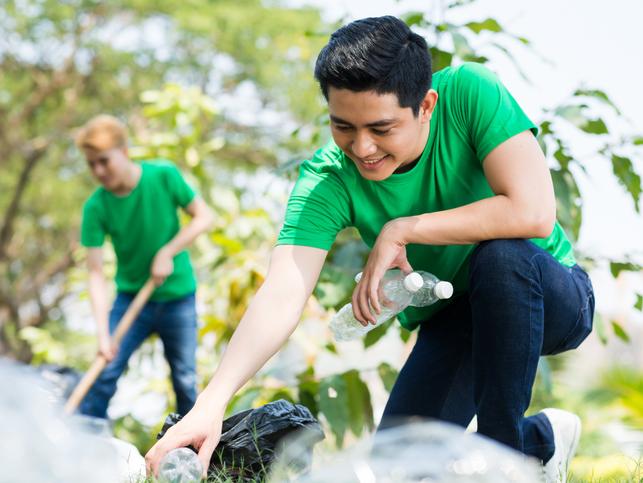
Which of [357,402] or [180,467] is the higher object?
[180,467]

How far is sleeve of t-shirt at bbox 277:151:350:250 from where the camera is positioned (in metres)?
2.12

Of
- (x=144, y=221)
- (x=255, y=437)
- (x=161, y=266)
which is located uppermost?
(x=255, y=437)

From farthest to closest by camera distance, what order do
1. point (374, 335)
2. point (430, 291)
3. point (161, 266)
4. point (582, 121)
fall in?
1. point (161, 266)
2. point (374, 335)
3. point (582, 121)
4. point (430, 291)

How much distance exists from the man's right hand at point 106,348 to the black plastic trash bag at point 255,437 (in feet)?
6.97

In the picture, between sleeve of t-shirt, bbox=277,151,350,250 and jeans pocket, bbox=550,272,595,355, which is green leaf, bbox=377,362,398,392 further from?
sleeve of t-shirt, bbox=277,151,350,250

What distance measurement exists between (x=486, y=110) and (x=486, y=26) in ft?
3.71

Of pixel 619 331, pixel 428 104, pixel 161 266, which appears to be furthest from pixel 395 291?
pixel 161 266

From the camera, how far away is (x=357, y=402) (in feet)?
10.2

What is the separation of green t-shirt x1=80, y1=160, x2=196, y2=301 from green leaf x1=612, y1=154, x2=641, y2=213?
2.05m

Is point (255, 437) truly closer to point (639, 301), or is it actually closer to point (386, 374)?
point (386, 374)

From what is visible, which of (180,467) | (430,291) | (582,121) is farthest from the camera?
(582,121)

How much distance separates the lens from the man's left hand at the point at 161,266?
411 centimetres

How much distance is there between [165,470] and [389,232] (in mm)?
697

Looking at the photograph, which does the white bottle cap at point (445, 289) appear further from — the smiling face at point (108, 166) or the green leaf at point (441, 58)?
the smiling face at point (108, 166)
